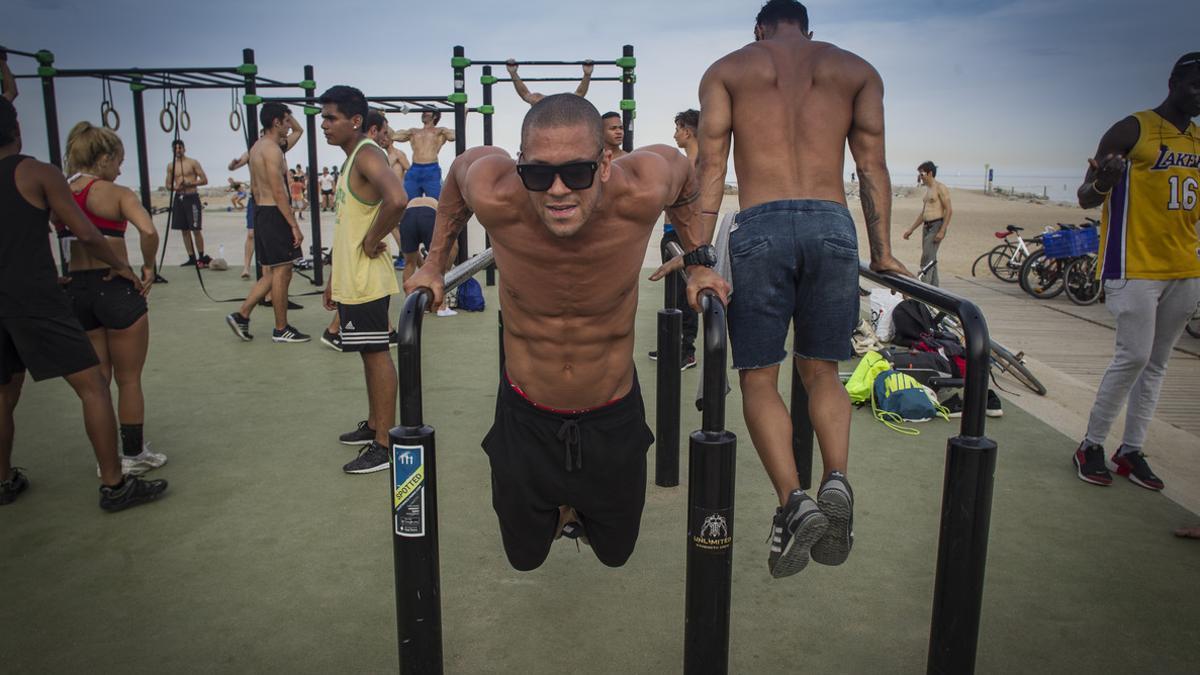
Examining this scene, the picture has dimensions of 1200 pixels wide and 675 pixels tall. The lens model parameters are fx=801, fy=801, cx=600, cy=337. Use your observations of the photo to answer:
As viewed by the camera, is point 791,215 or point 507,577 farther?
point 507,577

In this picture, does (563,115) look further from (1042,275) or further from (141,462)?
(1042,275)

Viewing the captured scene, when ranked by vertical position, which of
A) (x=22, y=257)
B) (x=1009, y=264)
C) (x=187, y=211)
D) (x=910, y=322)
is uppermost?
(x=187, y=211)

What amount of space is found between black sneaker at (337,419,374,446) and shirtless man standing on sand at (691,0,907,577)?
2.53 metres

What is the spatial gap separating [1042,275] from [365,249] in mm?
10318

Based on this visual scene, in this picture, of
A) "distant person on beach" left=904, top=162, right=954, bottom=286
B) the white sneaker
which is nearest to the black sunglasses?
the white sneaker

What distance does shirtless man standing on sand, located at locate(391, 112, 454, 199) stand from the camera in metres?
10.1

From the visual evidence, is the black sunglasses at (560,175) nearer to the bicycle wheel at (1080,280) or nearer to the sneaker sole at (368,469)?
the sneaker sole at (368,469)

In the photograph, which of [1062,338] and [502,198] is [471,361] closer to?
[502,198]

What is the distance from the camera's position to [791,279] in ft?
8.88

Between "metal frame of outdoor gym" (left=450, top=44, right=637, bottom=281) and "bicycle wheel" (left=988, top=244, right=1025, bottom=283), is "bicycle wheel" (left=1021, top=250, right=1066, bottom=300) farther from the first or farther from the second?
"metal frame of outdoor gym" (left=450, top=44, right=637, bottom=281)

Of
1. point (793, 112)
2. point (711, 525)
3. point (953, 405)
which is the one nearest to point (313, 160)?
point (953, 405)

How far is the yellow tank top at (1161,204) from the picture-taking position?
3770mm

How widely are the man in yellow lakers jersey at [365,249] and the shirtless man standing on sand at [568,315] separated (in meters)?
1.74

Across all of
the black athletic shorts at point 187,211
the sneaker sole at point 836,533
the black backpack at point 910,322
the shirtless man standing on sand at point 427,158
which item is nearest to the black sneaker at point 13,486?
the sneaker sole at point 836,533
